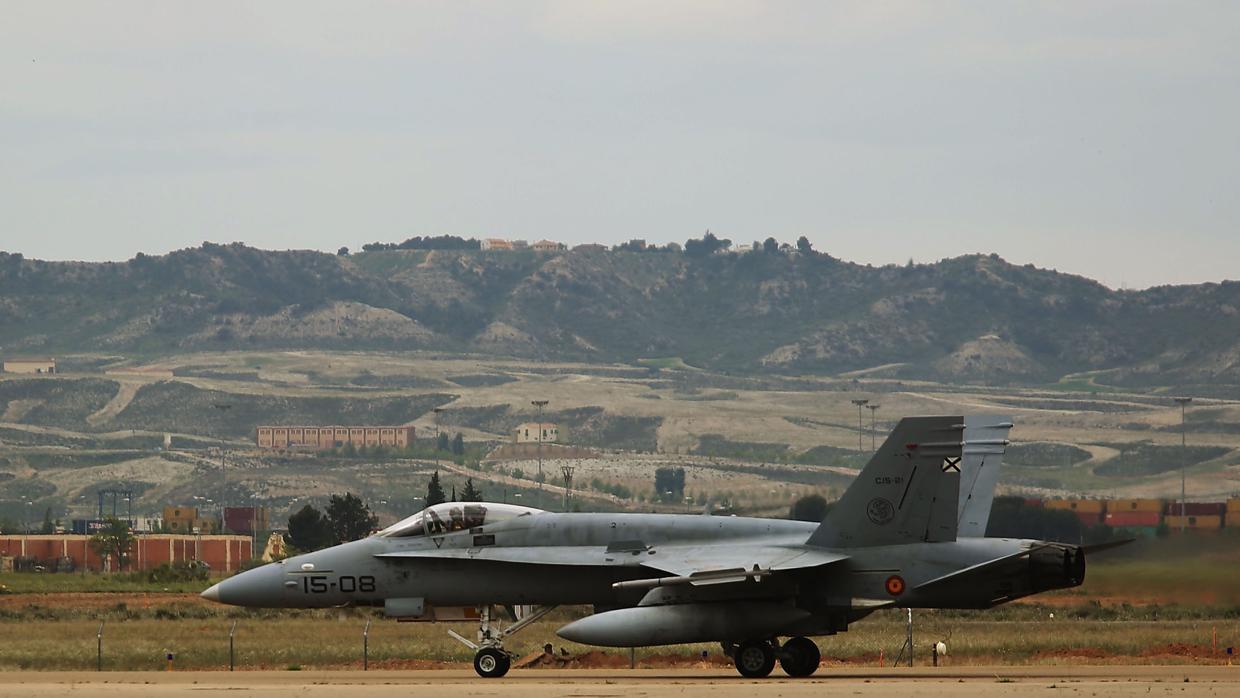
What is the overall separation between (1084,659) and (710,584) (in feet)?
28.7

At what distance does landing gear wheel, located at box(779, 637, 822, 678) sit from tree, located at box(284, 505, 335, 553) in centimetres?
7406

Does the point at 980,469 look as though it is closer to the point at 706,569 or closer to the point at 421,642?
the point at 706,569

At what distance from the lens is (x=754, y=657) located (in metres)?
33.2

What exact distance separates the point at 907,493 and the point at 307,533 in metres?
78.0

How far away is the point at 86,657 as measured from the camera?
127ft

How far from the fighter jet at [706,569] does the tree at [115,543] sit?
94813 mm

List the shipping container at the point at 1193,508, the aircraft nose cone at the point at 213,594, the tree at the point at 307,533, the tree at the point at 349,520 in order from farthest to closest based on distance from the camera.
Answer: the tree at the point at 349,520, the tree at the point at 307,533, the shipping container at the point at 1193,508, the aircraft nose cone at the point at 213,594

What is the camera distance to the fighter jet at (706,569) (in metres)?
32.7

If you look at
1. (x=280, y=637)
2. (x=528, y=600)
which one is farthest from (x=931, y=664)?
(x=280, y=637)

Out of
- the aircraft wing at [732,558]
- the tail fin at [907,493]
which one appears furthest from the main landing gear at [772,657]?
the tail fin at [907,493]

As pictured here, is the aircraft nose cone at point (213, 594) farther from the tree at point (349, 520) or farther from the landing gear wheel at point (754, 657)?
the tree at point (349, 520)

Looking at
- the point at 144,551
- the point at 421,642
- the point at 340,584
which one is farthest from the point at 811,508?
the point at 144,551

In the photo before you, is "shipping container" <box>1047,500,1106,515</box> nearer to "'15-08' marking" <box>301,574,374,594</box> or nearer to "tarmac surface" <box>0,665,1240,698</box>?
"tarmac surface" <box>0,665,1240,698</box>

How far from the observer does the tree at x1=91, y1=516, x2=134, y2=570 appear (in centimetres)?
12794
